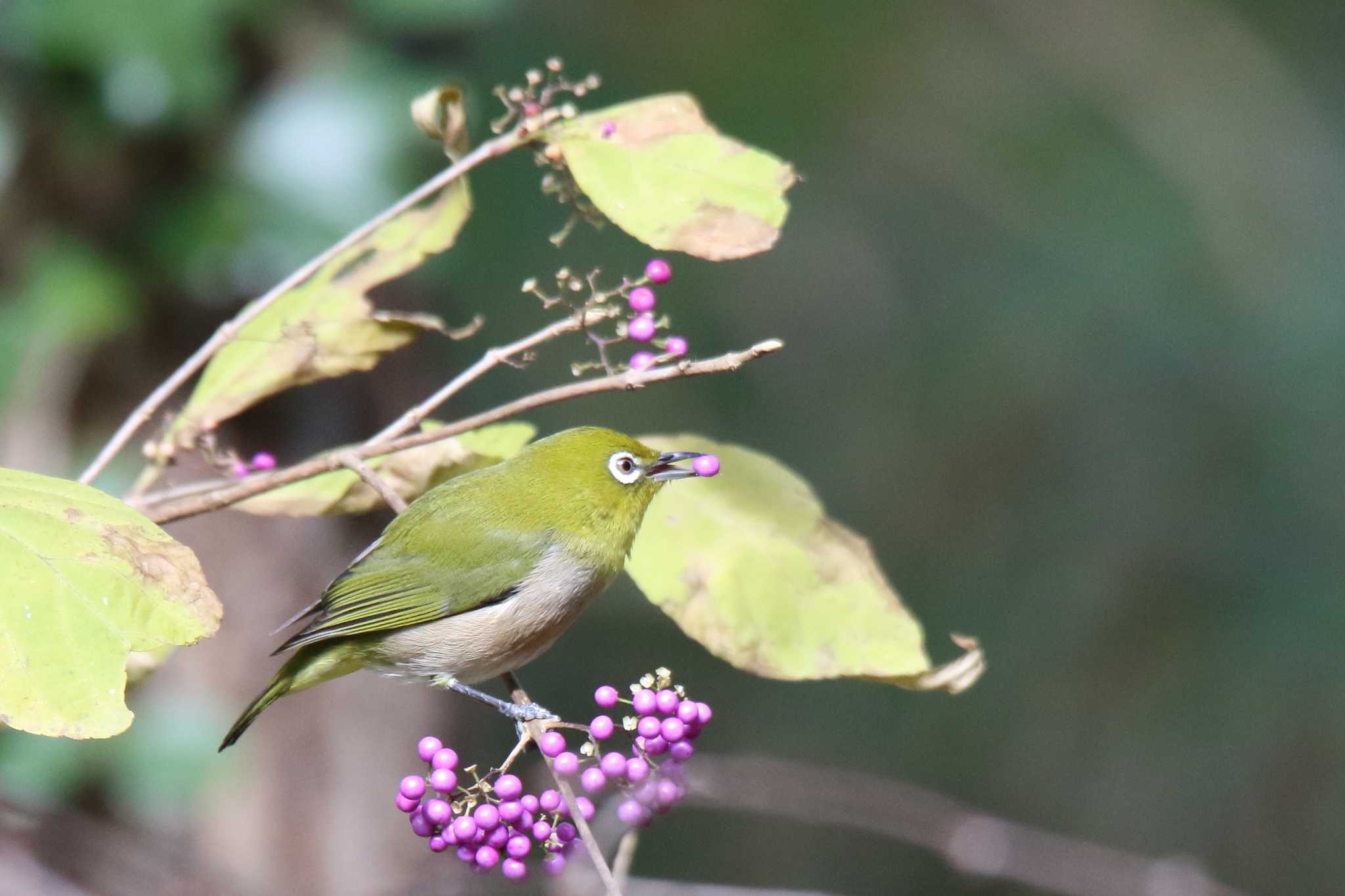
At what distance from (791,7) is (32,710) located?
6.79m

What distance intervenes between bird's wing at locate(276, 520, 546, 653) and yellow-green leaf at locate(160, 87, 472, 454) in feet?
1.30

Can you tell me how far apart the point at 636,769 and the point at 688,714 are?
0.33ft

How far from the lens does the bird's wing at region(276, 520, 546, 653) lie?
2420 mm

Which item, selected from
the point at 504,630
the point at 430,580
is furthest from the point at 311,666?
the point at 504,630

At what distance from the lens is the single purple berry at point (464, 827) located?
70.3 inches

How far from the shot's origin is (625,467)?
242cm

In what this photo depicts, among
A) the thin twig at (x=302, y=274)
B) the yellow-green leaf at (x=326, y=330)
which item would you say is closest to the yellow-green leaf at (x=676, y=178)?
the thin twig at (x=302, y=274)

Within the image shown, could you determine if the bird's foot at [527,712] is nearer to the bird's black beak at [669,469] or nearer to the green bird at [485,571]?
the green bird at [485,571]

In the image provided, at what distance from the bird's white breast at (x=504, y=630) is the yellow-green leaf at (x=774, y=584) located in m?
0.34

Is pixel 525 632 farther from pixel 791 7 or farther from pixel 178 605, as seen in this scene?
pixel 791 7

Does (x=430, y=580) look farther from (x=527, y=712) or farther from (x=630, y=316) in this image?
(x=630, y=316)

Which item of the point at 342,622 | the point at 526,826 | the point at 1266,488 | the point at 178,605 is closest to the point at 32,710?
the point at 178,605

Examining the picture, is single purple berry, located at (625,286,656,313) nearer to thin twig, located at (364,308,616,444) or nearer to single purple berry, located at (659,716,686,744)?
thin twig, located at (364,308,616,444)

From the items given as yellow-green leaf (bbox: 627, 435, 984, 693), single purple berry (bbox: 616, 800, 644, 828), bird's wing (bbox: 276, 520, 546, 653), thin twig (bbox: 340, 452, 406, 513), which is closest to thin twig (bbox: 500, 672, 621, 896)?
single purple berry (bbox: 616, 800, 644, 828)
